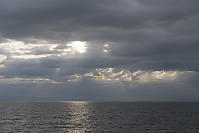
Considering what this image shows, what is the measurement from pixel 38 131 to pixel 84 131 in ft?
43.7

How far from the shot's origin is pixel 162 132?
63750 millimetres

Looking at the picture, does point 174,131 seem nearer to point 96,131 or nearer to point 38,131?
point 96,131

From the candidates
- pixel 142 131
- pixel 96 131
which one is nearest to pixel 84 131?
pixel 96 131

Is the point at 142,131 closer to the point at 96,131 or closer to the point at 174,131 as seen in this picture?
the point at 174,131

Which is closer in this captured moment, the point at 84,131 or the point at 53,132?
the point at 53,132

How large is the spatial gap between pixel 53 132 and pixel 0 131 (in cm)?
1536

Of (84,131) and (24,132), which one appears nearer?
(24,132)

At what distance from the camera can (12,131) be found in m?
64.2

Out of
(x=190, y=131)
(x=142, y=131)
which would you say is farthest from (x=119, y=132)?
(x=190, y=131)

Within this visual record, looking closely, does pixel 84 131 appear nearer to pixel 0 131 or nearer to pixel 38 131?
pixel 38 131

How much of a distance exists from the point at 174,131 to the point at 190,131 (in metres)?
4.51

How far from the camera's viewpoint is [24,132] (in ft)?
207

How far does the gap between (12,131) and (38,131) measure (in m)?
Result: 7.66

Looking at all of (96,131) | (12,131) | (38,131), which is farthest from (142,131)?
(12,131)
